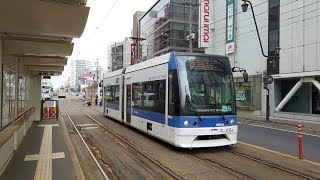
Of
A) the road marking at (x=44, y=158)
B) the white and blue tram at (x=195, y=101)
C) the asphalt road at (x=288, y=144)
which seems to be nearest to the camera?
the road marking at (x=44, y=158)

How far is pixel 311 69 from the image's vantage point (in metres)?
23.5

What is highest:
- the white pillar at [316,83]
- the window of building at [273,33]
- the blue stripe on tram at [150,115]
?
the window of building at [273,33]

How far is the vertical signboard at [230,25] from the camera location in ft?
106

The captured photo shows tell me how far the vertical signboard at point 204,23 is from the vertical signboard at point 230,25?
2507 millimetres

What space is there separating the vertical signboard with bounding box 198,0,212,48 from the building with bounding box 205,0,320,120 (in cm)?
137

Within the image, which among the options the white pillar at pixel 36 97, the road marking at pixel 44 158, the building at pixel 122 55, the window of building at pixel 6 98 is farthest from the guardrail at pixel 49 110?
the building at pixel 122 55

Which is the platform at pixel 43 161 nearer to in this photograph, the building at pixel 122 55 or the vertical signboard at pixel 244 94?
the vertical signboard at pixel 244 94

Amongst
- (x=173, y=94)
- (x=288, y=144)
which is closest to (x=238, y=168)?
(x=173, y=94)

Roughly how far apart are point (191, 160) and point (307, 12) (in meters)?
17.7

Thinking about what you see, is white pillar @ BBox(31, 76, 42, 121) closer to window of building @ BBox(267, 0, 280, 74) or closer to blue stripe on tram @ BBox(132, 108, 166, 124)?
blue stripe on tram @ BBox(132, 108, 166, 124)

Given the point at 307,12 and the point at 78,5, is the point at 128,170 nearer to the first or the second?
the point at 78,5

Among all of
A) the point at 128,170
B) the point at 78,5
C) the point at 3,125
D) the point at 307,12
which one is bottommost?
the point at 128,170

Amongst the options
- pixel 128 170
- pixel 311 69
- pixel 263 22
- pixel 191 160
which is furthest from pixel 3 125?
pixel 263 22

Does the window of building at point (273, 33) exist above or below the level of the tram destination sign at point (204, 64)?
above
